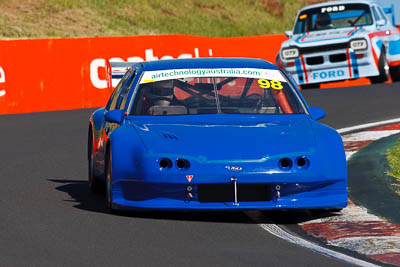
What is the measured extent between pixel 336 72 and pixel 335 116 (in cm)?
557

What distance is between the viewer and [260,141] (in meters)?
8.11

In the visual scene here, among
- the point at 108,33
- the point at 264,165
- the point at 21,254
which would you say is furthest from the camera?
the point at 108,33

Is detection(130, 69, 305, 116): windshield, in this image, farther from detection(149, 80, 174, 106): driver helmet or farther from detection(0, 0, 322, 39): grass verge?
detection(0, 0, 322, 39): grass verge

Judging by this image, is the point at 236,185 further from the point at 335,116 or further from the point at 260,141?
the point at 335,116

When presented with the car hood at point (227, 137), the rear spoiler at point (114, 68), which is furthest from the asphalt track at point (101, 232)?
the rear spoiler at point (114, 68)

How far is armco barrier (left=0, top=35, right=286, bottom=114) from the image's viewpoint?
2056 centimetres

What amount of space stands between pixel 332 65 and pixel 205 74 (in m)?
13.7

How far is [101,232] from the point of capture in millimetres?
7629

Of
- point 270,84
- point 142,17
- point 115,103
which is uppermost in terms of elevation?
point 142,17

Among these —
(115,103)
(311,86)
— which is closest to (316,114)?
(115,103)

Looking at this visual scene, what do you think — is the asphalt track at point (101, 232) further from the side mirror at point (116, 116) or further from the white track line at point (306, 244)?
the side mirror at point (116, 116)

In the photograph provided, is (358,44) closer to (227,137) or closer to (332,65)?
(332,65)

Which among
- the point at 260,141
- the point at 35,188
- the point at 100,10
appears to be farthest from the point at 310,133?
the point at 100,10

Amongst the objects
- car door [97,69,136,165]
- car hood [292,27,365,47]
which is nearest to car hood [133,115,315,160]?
car door [97,69,136,165]
